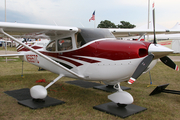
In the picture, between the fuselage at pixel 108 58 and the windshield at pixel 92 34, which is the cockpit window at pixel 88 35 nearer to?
the windshield at pixel 92 34

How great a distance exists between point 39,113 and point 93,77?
1.63 m

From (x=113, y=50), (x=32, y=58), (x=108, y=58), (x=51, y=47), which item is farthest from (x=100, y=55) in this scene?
(x=32, y=58)

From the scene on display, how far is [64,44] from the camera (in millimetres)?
5355

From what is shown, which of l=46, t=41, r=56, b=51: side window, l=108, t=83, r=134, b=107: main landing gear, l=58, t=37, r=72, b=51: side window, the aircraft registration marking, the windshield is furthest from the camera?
the aircraft registration marking

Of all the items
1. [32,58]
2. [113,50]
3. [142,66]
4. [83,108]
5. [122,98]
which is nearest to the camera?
[142,66]

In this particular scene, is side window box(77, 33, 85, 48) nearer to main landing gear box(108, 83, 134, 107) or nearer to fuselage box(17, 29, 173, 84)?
fuselage box(17, 29, 173, 84)

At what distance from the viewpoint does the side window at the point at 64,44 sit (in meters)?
5.15

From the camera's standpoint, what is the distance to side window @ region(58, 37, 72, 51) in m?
5.15

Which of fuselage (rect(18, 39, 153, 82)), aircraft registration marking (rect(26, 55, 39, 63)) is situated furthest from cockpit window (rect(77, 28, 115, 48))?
aircraft registration marking (rect(26, 55, 39, 63))

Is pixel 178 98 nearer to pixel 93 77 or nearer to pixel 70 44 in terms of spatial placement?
pixel 93 77

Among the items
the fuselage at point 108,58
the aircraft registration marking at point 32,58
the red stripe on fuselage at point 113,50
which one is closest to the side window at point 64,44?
the fuselage at point 108,58

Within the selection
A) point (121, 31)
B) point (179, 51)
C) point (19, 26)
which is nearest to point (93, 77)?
point (19, 26)

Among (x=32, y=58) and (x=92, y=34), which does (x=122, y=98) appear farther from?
(x=32, y=58)

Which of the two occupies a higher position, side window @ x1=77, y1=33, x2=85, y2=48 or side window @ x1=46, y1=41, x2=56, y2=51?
side window @ x1=77, y1=33, x2=85, y2=48
